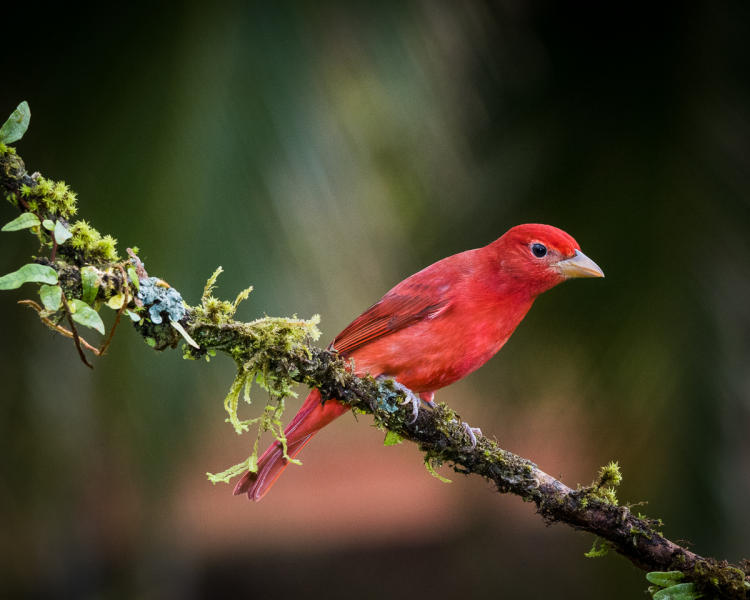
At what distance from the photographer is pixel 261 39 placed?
3709 mm

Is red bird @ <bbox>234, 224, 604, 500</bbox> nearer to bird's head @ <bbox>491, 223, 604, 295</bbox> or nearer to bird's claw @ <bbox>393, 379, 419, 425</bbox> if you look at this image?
bird's head @ <bbox>491, 223, 604, 295</bbox>

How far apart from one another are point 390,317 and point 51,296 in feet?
4.55

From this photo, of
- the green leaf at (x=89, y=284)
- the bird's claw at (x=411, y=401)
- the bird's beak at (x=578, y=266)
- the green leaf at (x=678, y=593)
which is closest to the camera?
the green leaf at (x=89, y=284)

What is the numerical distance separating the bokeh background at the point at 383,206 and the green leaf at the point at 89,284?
168 cm

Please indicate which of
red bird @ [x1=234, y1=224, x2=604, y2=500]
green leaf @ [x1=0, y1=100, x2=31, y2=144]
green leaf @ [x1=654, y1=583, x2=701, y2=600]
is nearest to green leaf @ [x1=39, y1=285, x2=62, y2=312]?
green leaf @ [x1=0, y1=100, x2=31, y2=144]

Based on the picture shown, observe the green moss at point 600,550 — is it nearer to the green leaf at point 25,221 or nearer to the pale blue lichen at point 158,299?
the pale blue lichen at point 158,299

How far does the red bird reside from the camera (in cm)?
277

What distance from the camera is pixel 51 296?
184 cm

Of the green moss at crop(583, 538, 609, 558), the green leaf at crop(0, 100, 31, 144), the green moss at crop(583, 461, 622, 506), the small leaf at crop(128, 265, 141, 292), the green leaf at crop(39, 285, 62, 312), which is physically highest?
the green leaf at crop(0, 100, 31, 144)

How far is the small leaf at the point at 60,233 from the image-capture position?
1.92m

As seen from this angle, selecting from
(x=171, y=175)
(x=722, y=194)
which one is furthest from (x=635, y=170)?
(x=171, y=175)

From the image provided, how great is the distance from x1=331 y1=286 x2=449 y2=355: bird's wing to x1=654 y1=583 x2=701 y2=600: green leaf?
3.94ft

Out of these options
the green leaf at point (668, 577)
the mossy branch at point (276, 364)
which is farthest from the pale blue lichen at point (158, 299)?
the green leaf at point (668, 577)

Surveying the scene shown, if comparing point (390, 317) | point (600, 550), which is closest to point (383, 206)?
point (390, 317)
